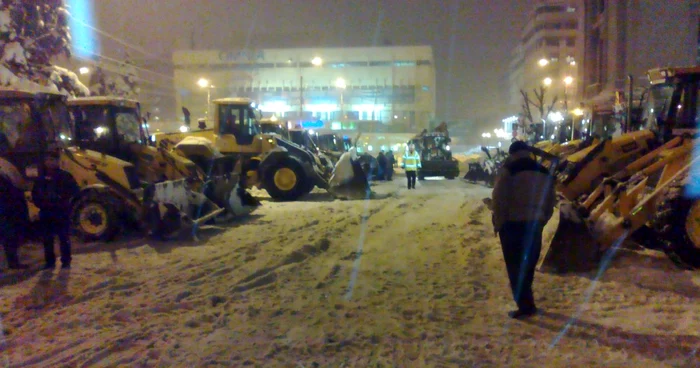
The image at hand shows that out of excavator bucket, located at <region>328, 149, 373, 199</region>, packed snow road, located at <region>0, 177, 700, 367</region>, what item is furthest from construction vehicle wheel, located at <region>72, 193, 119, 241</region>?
excavator bucket, located at <region>328, 149, 373, 199</region>

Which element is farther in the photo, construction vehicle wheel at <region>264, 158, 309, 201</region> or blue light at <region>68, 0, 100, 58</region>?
blue light at <region>68, 0, 100, 58</region>

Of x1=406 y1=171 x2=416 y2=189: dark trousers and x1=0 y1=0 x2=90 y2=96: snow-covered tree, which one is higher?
x1=0 y1=0 x2=90 y2=96: snow-covered tree

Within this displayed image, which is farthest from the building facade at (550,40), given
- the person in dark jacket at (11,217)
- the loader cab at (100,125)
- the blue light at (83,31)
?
the person in dark jacket at (11,217)

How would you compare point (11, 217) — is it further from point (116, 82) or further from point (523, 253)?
point (116, 82)

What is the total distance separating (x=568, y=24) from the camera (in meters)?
76.2

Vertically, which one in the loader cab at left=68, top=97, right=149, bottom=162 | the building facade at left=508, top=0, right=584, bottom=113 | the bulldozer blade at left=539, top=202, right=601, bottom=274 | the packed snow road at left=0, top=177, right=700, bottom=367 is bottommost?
the packed snow road at left=0, top=177, right=700, bottom=367

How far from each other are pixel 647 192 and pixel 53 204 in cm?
858

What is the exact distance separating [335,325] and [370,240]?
4686 millimetres

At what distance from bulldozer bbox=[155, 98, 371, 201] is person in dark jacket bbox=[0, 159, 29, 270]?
8.14 metres

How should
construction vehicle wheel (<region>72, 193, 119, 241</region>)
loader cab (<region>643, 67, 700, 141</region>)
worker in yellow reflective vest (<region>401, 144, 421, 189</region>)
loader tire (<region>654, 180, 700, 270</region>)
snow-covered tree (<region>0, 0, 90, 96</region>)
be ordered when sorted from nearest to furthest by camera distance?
1. loader tire (<region>654, 180, 700, 270</region>)
2. loader cab (<region>643, 67, 700, 141</region>)
3. construction vehicle wheel (<region>72, 193, 119, 241</region>)
4. snow-covered tree (<region>0, 0, 90, 96</region>)
5. worker in yellow reflective vest (<region>401, 144, 421, 189</region>)

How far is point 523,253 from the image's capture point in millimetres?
5773

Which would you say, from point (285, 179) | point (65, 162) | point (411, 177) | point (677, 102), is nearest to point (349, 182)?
point (285, 179)

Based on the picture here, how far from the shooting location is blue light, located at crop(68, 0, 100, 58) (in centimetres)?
3747

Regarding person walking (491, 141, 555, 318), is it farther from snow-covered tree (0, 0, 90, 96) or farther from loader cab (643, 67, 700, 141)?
snow-covered tree (0, 0, 90, 96)
